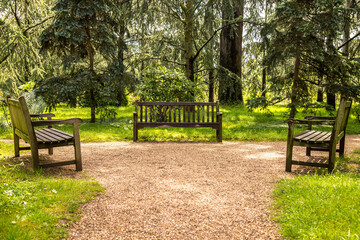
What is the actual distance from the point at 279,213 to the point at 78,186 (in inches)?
97.2

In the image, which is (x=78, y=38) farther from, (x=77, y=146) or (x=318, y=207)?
(x=318, y=207)

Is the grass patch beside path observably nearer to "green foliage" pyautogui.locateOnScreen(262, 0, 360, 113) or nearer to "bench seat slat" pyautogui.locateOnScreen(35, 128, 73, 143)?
"bench seat slat" pyautogui.locateOnScreen(35, 128, 73, 143)

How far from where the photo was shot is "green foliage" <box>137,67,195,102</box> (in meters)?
9.62

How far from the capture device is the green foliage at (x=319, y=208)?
9.29 ft

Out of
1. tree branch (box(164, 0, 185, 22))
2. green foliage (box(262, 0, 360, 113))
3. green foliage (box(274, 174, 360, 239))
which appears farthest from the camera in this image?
tree branch (box(164, 0, 185, 22))

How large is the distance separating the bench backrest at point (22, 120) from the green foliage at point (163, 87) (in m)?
4.48

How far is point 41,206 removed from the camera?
3.34 m

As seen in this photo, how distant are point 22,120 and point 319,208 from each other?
4.28m

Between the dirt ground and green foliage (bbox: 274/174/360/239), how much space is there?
18 centimetres

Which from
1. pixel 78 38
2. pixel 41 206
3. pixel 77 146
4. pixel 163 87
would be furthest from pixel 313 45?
pixel 41 206

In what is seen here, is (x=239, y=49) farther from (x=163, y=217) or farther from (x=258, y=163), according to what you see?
(x=163, y=217)

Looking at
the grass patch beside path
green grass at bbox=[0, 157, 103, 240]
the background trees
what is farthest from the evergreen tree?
the grass patch beside path

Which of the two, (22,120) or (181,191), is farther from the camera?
(22,120)

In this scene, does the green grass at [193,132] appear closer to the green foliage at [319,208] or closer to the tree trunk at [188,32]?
the tree trunk at [188,32]
